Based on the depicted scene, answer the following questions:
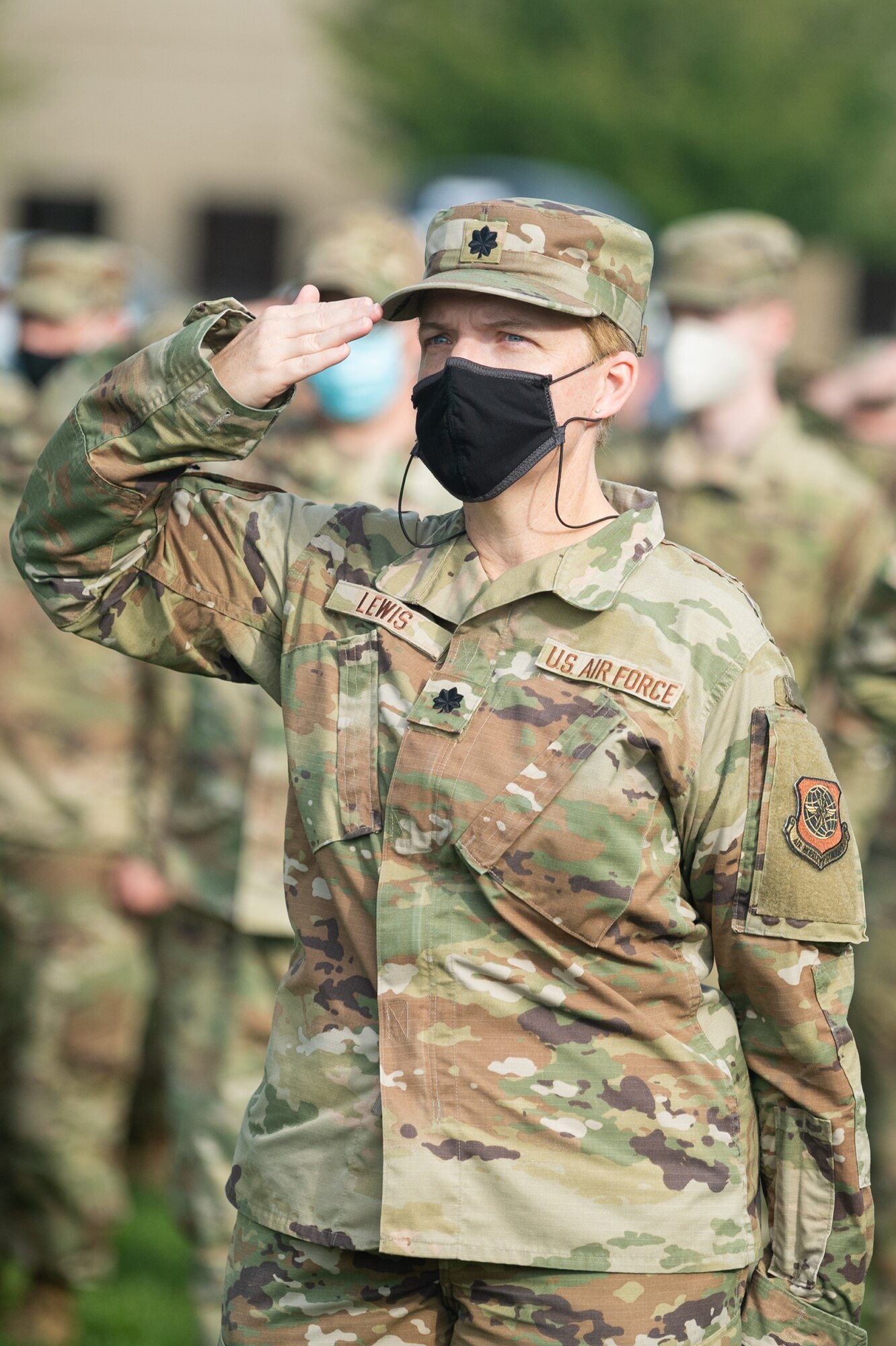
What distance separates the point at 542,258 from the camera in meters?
2.96

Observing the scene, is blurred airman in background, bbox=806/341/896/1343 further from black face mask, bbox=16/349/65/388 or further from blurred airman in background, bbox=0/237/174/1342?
black face mask, bbox=16/349/65/388

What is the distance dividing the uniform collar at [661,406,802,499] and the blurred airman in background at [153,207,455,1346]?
4.53 ft

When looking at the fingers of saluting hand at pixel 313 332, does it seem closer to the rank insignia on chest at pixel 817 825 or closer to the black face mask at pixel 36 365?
the rank insignia on chest at pixel 817 825

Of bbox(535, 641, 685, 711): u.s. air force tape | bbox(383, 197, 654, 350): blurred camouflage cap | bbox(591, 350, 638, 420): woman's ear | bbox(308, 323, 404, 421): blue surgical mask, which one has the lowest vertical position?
bbox(308, 323, 404, 421): blue surgical mask

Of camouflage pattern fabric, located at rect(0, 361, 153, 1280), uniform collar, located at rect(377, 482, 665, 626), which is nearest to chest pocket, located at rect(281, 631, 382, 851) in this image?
uniform collar, located at rect(377, 482, 665, 626)

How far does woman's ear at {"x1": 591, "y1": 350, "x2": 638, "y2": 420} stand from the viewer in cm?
308

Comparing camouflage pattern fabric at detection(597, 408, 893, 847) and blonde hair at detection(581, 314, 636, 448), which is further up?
blonde hair at detection(581, 314, 636, 448)

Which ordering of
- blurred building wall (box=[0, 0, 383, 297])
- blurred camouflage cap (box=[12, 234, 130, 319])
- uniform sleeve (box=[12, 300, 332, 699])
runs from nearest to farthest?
1. uniform sleeve (box=[12, 300, 332, 699])
2. blurred camouflage cap (box=[12, 234, 130, 319])
3. blurred building wall (box=[0, 0, 383, 297])

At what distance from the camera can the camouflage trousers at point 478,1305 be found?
113 inches

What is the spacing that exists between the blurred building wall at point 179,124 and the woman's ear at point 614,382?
88.2ft

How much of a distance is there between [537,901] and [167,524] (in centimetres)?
89

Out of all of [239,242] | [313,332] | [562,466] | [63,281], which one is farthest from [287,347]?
[239,242]

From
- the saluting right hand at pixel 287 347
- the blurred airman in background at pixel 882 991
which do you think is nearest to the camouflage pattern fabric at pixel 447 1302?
the saluting right hand at pixel 287 347

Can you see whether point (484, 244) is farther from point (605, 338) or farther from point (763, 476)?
point (763, 476)
